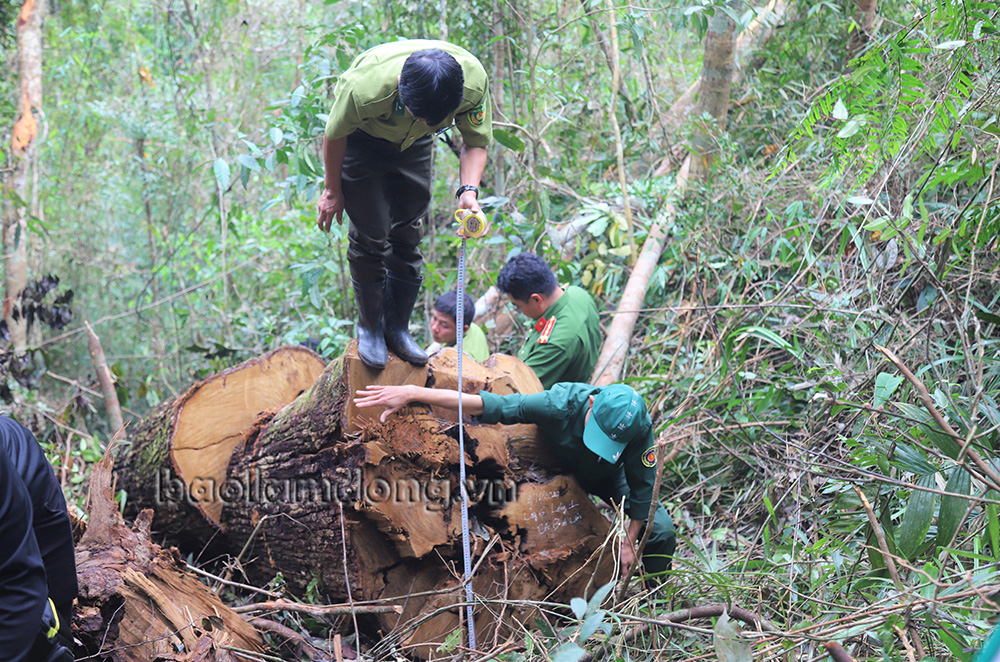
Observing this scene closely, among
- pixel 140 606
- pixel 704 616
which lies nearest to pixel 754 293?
pixel 704 616

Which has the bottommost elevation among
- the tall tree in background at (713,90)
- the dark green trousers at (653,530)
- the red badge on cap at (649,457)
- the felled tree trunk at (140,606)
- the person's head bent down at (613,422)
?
the dark green trousers at (653,530)

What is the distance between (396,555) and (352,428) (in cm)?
55

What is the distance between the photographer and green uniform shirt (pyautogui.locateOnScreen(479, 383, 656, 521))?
9.16 ft

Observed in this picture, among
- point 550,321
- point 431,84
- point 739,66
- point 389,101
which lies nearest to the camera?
point 431,84

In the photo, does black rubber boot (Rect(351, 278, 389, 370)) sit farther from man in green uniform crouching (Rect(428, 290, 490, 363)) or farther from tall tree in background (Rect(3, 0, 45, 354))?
tall tree in background (Rect(3, 0, 45, 354))

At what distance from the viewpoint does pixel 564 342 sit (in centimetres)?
374

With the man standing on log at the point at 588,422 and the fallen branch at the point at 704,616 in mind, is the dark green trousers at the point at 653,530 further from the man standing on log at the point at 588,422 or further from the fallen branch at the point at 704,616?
the fallen branch at the point at 704,616

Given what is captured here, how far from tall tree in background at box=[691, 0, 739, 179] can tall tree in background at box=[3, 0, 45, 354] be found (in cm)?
567

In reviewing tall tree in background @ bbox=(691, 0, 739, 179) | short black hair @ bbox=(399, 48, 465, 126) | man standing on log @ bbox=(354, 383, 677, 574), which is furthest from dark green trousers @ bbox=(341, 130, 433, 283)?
tall tree in background @ bbox=(691, 0, 739, 179)

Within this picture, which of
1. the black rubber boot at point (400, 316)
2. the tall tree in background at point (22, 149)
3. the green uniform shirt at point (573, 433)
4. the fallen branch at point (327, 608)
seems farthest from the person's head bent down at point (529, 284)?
the tall tree in background at point (22, 149)

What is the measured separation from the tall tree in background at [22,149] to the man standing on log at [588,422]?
496cm

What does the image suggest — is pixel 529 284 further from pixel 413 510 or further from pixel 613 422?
pixel 413 510

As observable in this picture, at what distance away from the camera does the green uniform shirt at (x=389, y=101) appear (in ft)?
7.93

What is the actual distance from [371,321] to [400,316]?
0.49 feet
